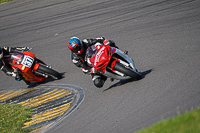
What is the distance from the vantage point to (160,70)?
8711 millimetres

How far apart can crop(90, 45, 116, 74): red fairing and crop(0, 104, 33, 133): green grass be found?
231 centimetres

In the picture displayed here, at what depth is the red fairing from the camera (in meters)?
7.97

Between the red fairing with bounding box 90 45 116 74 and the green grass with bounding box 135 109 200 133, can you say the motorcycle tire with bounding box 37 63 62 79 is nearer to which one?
the red fairing with bounding box 90 45 116 74

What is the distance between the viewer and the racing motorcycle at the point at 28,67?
10.3 m

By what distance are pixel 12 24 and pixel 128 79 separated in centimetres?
1042

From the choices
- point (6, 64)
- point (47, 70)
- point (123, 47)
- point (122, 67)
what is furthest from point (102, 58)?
point (6, 64)

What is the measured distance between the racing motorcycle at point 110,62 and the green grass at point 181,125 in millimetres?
3090

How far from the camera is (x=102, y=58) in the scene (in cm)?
795

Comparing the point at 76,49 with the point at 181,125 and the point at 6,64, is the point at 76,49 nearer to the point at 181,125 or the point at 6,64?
the point at 6,64

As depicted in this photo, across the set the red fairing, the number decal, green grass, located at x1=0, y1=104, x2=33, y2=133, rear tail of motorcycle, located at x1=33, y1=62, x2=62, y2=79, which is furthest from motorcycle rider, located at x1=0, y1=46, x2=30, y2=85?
the red fairing

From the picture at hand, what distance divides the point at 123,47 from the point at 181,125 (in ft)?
23.1

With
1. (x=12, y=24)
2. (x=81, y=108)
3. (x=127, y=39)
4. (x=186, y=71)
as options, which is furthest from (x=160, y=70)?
(x=12, y=24)

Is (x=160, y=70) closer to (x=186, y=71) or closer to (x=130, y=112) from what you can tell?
(x=186, y=71)

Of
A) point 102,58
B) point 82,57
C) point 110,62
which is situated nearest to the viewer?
point 102,58
